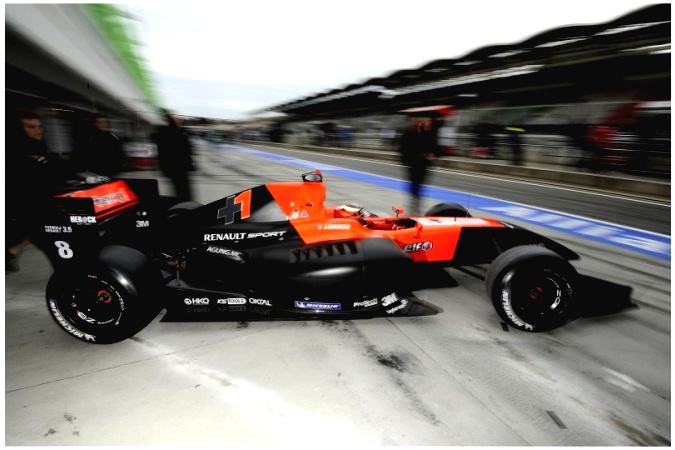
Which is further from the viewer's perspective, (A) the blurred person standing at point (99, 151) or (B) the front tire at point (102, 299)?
(A) the blurred person standing at point (99, 151)

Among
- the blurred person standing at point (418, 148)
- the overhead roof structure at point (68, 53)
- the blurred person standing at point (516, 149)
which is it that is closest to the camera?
the blurred person standing at point (418, 148)

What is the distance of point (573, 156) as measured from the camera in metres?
12.9

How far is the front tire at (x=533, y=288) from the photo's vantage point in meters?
2.69

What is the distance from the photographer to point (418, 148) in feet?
19.1

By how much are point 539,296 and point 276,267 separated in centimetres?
217

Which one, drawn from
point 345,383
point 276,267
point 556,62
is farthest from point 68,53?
point 556,62

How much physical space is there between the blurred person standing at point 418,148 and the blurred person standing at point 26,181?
4.85 meters

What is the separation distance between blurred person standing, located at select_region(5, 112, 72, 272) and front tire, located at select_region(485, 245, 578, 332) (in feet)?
13.5

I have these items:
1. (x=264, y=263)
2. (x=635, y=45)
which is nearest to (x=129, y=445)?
(x=264, y=263)

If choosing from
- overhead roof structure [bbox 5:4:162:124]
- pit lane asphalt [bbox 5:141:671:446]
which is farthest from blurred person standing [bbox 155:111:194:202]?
pit lane asphalt [bbox 5:141:671:446]

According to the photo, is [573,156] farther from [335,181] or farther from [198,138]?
[198,138]

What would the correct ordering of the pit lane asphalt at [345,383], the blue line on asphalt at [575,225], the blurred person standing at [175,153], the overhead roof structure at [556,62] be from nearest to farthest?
the pit lane asphalt at [345,383] → the blue line on asphalt at [575,225] → the blurred person standing at [175,153] → the overhead roof structure at [556,62]

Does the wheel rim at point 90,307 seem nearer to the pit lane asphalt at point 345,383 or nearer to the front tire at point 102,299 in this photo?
the front tire at point 102,299

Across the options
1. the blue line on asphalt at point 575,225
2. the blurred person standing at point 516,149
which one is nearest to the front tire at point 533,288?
the blue line on asphalt at point 575,225
